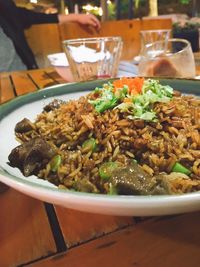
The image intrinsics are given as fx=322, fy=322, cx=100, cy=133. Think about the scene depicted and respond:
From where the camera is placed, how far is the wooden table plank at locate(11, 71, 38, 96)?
172 centimetres

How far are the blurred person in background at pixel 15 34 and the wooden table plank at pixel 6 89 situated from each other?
40.1 inches

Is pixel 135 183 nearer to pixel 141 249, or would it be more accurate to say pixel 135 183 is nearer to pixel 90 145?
pixel 141 249

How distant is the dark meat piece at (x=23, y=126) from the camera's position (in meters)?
0.89

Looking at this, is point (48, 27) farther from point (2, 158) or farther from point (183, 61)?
point (2, 158)

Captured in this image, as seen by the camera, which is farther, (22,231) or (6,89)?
(6,89)

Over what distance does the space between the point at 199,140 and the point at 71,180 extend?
336 mm

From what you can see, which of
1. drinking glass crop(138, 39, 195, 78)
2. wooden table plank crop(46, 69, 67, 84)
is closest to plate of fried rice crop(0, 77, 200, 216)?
drinking glass crop(138, 39, 195, 78)

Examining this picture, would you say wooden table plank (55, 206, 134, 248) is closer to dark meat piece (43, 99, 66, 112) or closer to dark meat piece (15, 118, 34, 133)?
dark meat piece (15, 118, 34, 133)

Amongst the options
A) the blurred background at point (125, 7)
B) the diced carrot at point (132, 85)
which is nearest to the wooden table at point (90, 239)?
→ the diced carrot at point (132, 85)

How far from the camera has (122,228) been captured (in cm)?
62

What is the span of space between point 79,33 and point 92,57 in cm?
164

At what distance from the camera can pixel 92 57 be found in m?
1.63

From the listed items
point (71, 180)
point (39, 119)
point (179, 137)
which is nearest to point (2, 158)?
point (71, 180)

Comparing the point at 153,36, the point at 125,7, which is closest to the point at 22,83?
the point at 153,36
